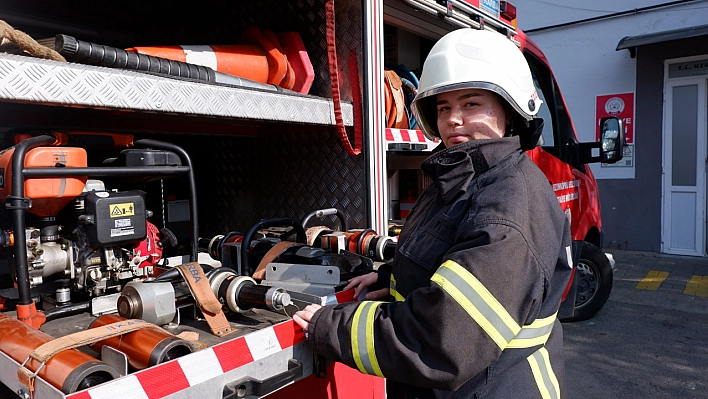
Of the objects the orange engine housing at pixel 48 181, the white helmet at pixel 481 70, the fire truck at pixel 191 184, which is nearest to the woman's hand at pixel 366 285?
the fire truck at pixel 191 184

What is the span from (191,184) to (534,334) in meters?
1.25

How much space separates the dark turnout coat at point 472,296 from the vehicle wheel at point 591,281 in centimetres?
367

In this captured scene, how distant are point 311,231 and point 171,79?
107cm

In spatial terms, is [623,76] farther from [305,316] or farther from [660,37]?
[305,316]

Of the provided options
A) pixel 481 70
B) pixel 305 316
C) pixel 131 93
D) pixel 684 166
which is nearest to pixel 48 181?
pixel 131 93

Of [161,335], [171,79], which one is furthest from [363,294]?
[171,79]

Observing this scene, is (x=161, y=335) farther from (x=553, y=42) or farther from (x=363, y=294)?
(x=553, y=42)

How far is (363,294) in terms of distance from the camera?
70.6 inches

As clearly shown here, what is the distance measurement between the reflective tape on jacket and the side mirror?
3129 millimetres

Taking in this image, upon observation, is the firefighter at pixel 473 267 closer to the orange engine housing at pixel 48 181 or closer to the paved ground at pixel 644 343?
the orange engine housing at pixel 48 181

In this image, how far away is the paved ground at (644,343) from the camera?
3762 millimetres

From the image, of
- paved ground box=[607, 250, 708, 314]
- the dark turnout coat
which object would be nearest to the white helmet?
the dark turnout coat

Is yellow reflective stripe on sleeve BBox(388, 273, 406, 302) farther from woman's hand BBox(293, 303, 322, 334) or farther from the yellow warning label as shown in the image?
the yellow warning label

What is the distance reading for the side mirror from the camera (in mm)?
3818
